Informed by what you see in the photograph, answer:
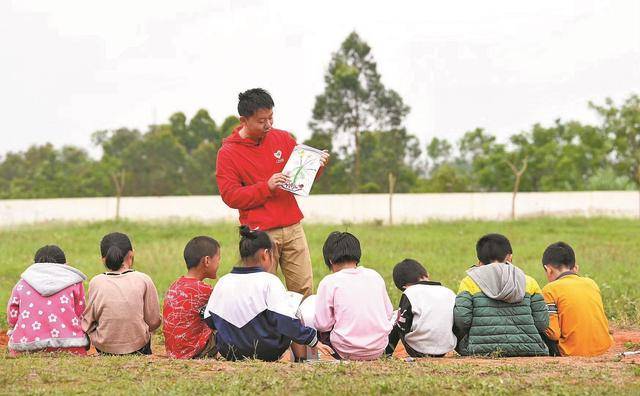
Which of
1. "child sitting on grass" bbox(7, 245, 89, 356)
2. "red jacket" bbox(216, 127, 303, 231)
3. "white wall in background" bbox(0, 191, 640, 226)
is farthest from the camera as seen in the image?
"white wall in background" bbox(0, 191, 640, 226)

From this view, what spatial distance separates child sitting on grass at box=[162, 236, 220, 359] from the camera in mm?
5844

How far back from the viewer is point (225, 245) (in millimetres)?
16359

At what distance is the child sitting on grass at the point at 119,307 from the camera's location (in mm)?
5965

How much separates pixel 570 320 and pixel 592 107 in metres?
24.3

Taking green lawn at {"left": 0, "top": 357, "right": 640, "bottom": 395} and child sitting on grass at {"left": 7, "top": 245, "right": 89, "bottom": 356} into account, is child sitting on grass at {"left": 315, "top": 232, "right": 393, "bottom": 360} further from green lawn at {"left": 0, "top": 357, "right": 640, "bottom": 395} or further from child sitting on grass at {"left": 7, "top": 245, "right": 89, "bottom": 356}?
child sitting on grass at {"left": 7, "top": 245, "right": 89, "bottom": 356}

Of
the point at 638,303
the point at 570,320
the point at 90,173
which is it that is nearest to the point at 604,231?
the point at 638,303

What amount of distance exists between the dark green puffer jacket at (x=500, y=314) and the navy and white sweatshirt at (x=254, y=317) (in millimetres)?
1128

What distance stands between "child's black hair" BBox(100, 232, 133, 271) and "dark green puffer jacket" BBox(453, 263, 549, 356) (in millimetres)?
2361

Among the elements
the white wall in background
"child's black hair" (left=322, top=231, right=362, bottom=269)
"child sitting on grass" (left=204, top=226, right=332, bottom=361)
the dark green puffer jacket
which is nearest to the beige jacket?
"child sitting on grass" (left=204, top=226, right=332, bottom=361)

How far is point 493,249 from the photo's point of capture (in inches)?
235

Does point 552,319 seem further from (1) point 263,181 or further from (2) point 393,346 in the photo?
(1) point 263,181

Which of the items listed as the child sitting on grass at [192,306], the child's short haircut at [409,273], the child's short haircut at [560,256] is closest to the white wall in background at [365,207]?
the child's short haircut at [409,273]

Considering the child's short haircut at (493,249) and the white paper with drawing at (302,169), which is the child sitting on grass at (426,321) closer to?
the child's short haircut at (493,249)

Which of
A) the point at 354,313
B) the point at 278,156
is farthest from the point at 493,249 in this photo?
the point at 278,156
